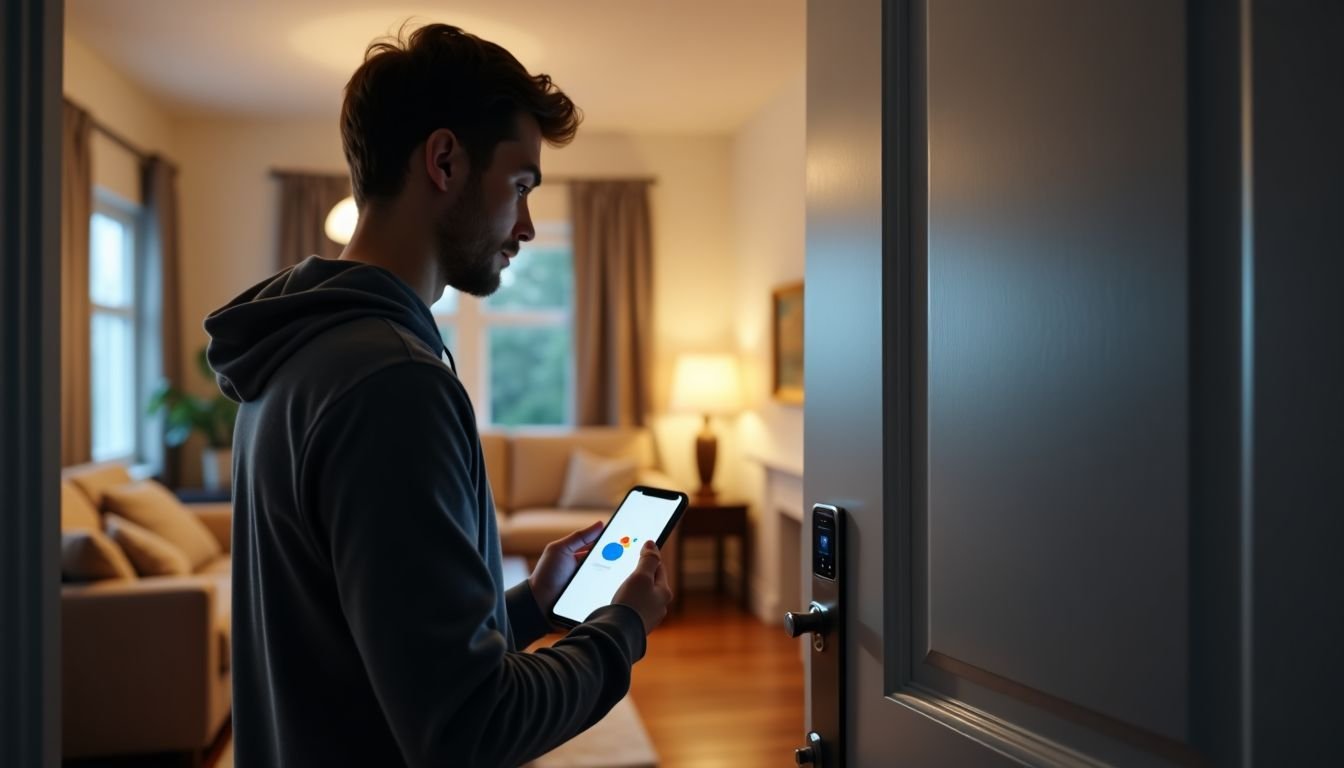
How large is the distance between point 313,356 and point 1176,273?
0.68 meters

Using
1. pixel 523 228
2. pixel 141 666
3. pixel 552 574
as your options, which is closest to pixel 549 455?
pixel 141 666

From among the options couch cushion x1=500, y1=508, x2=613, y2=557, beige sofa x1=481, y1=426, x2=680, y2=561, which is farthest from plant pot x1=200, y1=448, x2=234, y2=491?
couch cushion x1=500, y1=508, x2=613, y2=557

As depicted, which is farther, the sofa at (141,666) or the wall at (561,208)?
the wall at (561,208)

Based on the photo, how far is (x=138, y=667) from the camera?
2818 mm

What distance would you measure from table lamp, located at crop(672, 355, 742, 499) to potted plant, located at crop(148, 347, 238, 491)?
2.27 m

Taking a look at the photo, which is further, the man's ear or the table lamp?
the table lamp

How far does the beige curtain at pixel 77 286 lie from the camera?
13.0ft

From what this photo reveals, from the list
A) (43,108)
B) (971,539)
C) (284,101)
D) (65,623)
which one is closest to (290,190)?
(284,101)

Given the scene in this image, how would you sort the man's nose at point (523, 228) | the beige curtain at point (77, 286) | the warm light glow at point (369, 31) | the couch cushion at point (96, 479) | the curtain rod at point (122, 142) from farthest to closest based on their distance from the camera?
the curtain rod at point (122, 142) → the beige curtain at point (77, 286) → the warm light glow at point (369, 31) → the couch cushion at point (96, 479) → the man's nose at point (523, 228)

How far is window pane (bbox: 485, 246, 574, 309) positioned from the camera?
229 inches

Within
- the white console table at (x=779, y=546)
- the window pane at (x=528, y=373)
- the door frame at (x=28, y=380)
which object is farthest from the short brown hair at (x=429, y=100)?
the window pane at (x=528, y=373)

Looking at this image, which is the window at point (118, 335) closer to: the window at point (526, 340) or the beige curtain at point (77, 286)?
the beige curtain at point (77, 286)

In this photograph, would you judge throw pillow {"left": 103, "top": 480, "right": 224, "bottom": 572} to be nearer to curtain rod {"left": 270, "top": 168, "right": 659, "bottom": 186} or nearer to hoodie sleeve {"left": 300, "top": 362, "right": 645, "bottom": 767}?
curtain rod {"left": 270, "top": 168, "right": 659, "bottom": 186}

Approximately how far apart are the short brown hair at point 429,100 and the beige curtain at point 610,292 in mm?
4619
